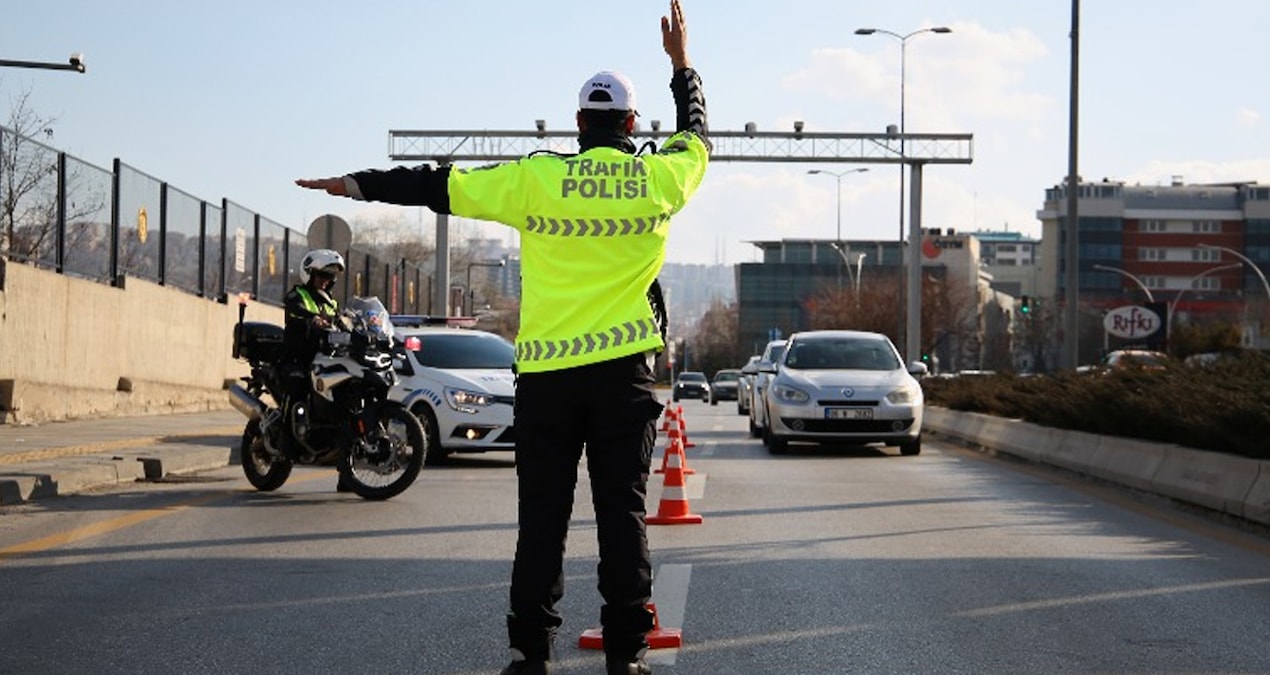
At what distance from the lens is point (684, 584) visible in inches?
357

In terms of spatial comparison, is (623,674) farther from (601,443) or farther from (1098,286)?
(1098,286)

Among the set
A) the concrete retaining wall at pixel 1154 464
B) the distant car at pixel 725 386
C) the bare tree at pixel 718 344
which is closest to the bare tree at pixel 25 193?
the concrete retaining wall at pixel 1154 464

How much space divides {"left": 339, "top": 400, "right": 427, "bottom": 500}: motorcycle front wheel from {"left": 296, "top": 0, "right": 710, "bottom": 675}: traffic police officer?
7729 millimetres

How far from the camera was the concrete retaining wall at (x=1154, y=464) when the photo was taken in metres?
13.3

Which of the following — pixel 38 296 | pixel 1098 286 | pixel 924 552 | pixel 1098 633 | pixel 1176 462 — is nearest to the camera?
pixel 1098 633

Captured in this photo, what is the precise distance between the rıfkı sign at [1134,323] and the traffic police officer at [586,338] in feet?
91.2

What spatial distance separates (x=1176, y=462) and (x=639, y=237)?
10328 millimetres

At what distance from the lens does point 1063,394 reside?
21.0 meters

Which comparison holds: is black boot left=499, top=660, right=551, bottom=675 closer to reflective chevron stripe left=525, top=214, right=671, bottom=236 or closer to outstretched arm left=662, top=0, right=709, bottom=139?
reflective chevron stripe left=525, top=214, right=671, bottom=236

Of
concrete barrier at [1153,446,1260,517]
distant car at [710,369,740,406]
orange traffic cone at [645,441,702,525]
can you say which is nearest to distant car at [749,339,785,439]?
concrete barrier at [1153,446,1260,517]

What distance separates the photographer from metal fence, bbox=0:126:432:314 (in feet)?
74.3

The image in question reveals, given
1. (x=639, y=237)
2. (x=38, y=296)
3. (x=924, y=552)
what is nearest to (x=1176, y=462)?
(x=924, y=552)

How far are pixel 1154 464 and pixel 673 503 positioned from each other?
5.54 meters

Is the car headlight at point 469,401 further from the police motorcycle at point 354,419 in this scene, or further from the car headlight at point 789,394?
the car headlight at point 789,394
